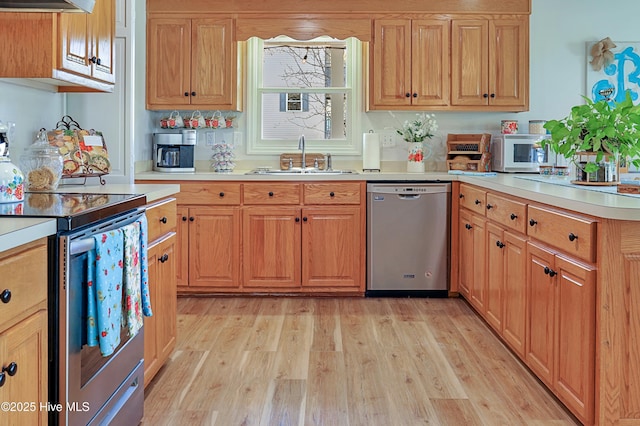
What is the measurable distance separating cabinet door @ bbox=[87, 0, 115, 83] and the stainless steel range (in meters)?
0.92

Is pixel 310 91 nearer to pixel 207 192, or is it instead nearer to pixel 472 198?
pixel 207 192

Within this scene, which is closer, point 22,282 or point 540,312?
point 22,282

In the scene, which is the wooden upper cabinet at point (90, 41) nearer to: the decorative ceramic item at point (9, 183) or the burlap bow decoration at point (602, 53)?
the decorative ceramic item at point (9, 183)

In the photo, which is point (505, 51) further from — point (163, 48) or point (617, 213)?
point (617, 213)

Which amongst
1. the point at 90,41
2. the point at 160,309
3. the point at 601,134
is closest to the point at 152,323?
the point at 160,309

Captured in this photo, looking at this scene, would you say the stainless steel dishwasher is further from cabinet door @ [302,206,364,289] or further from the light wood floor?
the light wood floor

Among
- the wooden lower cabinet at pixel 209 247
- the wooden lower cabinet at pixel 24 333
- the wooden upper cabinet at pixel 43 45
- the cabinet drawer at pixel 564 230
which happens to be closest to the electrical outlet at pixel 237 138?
the wooden lower cabinet at pixel 209 247

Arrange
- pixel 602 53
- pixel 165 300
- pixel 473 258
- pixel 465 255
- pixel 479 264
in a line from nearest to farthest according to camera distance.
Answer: pixel 165 300 < pixel 479 264 < pixel 473 258 < pixel 465 255 < pixel 602 53

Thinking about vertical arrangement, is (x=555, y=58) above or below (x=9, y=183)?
above

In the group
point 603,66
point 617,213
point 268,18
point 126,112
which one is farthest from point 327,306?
point 603,66

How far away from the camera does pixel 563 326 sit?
2340 millimetres

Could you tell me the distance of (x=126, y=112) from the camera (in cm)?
314

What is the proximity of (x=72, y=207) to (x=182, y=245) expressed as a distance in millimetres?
2454

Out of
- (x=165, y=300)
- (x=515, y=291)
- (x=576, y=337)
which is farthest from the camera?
(x=515, y=291)
